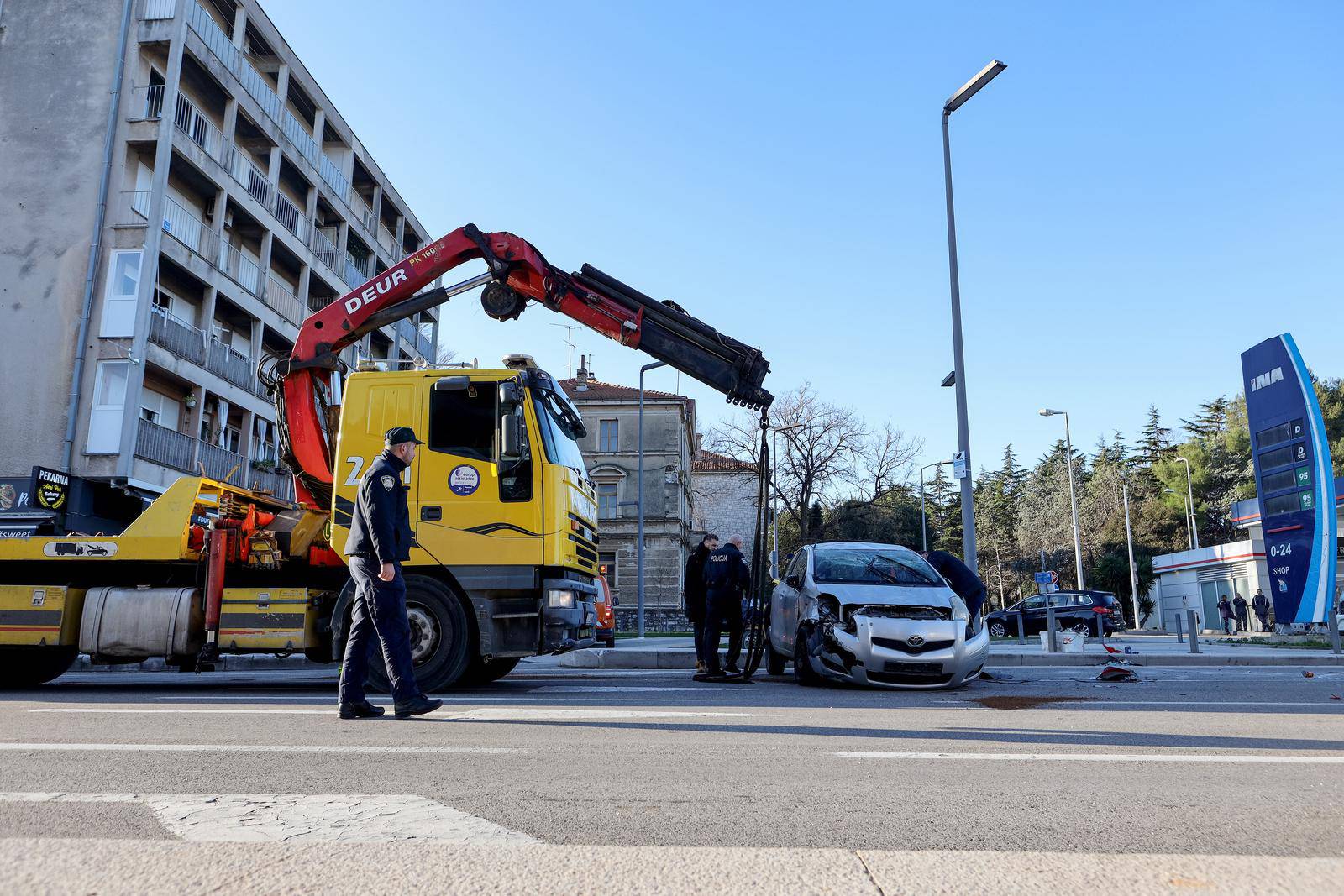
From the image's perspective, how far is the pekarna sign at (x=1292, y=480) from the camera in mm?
26531

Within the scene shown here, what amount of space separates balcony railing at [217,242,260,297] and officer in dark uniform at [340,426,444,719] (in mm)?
22935

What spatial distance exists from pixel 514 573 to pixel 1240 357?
29089 mm

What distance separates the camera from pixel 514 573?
28.9 feet

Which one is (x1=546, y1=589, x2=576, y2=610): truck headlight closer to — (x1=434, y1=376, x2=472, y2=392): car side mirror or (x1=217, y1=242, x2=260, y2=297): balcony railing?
(x1=434, y1=376, x2=472, y2=392): car side mirror

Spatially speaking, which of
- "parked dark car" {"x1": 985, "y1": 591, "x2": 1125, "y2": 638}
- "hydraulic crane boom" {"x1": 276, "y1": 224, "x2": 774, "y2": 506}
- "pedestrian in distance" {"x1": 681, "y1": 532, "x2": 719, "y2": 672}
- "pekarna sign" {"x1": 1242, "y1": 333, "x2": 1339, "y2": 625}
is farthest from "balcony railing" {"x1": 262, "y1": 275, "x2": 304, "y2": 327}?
"pekarna sign" {"x1": 1242, "y1": 333, "x2": 1339, "y2": 625}

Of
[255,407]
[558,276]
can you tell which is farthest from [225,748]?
[255,407]

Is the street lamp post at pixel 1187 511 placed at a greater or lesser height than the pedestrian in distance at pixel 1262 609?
greater

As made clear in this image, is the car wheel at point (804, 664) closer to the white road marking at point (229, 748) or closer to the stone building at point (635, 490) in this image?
the white road marking at point (229, 748)

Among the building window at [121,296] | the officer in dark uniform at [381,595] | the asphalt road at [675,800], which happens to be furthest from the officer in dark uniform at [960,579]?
the building window at [121,296]

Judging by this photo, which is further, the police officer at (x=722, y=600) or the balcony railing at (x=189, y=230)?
the balcony railing at (x=189, y=230)

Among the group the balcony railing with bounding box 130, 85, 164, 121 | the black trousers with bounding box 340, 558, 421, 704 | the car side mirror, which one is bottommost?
the black trousers with bounding box 340, 558, 421, 704

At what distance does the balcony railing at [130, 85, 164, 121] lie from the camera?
24.6m

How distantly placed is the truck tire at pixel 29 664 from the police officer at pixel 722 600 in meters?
6.79

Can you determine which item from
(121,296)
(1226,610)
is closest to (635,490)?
(1226,610)
